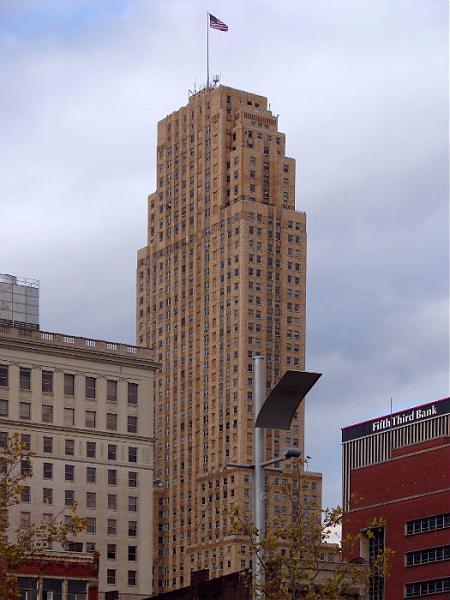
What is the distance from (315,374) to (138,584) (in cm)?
11747

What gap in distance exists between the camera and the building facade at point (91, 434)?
15338cm

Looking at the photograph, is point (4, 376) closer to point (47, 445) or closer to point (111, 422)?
Answer: point (47, 445)

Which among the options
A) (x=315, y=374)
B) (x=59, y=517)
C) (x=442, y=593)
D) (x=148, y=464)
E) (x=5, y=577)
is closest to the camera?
(x=315, y=374)

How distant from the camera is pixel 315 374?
131ft

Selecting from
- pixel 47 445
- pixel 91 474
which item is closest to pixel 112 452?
pixel 91 474

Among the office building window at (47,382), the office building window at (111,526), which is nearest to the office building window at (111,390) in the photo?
the office building window at (47,382)

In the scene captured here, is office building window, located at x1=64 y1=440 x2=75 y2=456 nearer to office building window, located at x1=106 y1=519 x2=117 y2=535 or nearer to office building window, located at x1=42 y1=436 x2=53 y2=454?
office building window, located at x1=42 y1=436 x2=53 y2=454

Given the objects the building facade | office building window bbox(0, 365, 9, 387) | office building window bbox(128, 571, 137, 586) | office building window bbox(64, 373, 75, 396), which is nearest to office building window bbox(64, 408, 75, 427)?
the building facade

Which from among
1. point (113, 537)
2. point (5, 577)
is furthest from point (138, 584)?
point (5, 577)

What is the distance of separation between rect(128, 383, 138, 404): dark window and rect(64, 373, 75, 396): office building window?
632 centimetres

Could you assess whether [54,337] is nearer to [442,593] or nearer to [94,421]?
[94,421]

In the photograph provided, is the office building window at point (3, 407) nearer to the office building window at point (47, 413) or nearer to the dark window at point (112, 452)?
the office building window at point (47, 413)

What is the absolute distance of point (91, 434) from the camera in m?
158

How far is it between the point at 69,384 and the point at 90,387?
229 cm
